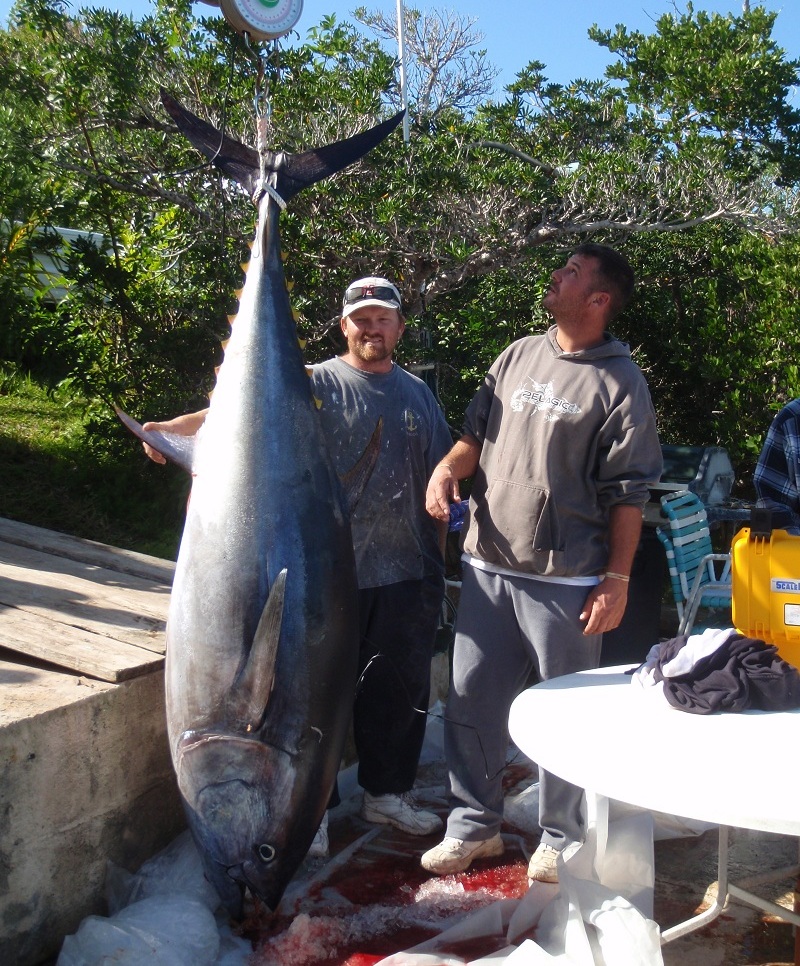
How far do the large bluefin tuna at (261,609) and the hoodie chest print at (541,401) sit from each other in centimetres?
56

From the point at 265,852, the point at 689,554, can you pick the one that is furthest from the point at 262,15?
the point at 689,554

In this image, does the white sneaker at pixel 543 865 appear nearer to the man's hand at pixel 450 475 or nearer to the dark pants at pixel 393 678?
the dark pants at pixel 393 678

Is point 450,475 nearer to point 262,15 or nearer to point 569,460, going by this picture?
point 569,460

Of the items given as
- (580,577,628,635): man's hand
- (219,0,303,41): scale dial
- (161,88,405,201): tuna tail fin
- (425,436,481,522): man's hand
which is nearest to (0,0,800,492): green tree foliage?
(219,0,303,41): scale dial

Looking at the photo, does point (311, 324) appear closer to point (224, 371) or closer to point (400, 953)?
point (224, 371)

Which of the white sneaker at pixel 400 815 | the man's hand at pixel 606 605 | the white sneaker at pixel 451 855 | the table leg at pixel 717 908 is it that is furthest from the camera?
the white sneaker at pixel 400 815

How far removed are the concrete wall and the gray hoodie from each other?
3.55 feet

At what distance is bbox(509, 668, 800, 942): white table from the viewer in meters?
1.60

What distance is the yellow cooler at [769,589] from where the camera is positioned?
7.18 feet

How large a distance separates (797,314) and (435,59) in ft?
43.7

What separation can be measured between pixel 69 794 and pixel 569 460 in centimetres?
153

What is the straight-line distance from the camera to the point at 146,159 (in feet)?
15.5

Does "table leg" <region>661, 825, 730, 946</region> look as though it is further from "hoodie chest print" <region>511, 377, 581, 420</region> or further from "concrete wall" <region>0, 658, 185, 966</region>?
"concrete wall" <region>0, 658, 185, 966</region>

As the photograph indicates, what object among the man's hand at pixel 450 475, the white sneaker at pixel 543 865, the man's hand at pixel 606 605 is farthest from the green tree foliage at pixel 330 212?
the white sneaker at pixel 543 865
